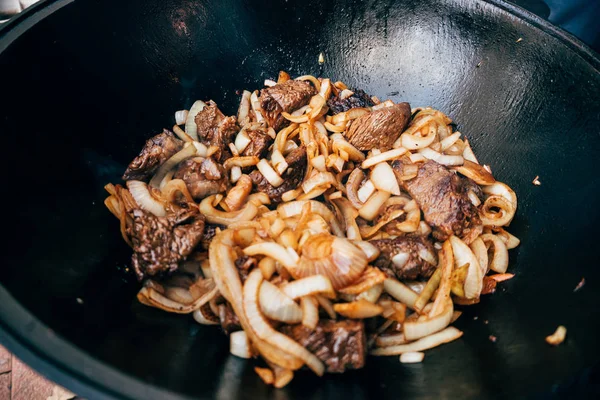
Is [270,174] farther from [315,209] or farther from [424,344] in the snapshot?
[424,344]

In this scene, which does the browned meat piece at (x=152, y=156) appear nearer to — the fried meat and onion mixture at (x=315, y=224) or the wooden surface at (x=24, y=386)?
the fried meat and onion mixture at (x=315, y=224)

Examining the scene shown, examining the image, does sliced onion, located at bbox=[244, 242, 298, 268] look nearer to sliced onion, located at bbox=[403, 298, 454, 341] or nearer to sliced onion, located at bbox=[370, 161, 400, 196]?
sliced onion, located at bbox=[403, 298, 454, 341]

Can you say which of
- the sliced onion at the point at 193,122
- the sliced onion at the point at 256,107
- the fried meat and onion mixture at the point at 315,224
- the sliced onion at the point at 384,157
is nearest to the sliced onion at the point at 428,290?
the fried meat and onion mixture at the point at 315,224

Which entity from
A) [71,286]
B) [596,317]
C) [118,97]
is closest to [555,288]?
[596,317]

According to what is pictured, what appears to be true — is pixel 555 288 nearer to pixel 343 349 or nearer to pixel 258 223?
pixel 343 349

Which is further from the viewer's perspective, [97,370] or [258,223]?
[258,223]
